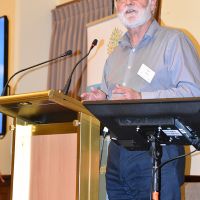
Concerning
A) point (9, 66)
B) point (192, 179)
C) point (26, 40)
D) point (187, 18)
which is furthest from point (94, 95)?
point (26, 40)

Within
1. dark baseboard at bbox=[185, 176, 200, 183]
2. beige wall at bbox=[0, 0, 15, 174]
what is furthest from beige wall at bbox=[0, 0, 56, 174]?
dark baseboard at bbox=[185, 176, 200, 183]

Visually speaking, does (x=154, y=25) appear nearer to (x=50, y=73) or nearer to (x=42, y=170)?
(x=42, y=170)

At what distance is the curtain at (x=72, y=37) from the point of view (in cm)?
395

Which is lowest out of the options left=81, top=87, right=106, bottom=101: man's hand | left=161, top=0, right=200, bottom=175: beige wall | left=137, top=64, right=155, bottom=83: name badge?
left=81, top=87, right=106, bottom=101: man's hand

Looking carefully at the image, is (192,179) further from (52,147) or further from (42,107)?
(42,107)

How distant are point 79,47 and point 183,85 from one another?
2.59 metres

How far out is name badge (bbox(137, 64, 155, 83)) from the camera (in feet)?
5.66

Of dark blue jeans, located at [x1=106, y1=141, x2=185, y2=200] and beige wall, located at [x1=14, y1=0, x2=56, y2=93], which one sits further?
beige wall, located at [x1=14, y1=0, x2=56, y2=93]

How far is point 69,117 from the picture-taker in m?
1.75

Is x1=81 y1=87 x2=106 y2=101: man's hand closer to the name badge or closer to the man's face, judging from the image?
the name badge

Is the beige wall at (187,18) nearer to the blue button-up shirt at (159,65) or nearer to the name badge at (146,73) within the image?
the blue button-up shirt at (159,65)

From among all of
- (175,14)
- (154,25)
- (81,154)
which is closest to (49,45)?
(175,14)

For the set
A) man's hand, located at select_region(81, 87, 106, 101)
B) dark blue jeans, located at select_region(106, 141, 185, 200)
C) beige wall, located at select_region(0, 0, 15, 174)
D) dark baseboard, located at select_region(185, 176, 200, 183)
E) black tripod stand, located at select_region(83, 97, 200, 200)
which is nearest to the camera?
black tripod stand, located at select_region(83, 97, 200, 200)

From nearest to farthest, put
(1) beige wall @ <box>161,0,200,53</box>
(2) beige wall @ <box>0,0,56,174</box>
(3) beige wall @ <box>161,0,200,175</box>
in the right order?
1. (3) beige wall @ <box>161,0,200,175</box>
2. (1) beige wall @ <box>161,0,200,53</box>
3. (2) beige wall @ <box>0,0,56,174</box>
